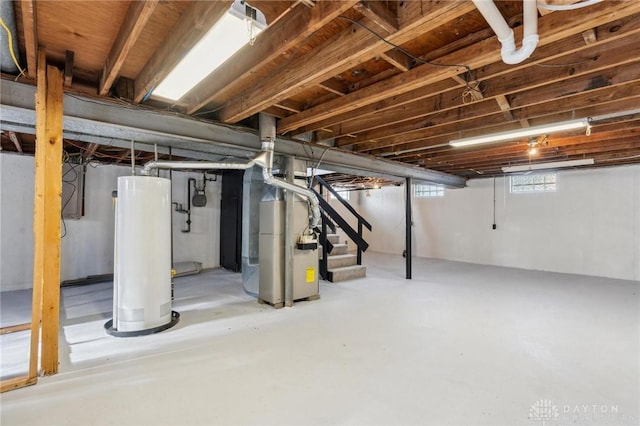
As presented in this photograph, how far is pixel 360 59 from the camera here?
192 centimetres

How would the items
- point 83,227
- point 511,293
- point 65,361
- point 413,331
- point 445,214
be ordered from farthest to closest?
point 445,214 < point 83,227 < point 511,293 < point 413,331 < point 65,361

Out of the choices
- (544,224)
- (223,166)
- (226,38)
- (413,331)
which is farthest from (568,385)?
(544,224)

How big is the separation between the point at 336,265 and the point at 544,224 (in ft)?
16.1

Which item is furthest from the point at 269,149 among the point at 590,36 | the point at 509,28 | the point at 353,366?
the point at 590,36

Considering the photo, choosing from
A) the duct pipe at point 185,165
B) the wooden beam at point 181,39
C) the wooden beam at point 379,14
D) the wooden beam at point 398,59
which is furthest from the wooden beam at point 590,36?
the duct pipe at point 185,165

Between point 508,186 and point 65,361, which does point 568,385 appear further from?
point 508,186

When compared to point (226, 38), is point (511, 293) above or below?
below

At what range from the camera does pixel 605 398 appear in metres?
1.94

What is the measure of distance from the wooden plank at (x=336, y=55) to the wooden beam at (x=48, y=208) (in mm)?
1442

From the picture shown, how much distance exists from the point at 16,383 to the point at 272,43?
2.85 m

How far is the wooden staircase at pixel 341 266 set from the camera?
527cm

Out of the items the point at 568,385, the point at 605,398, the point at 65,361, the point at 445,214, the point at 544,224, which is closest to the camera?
the point at 605,398

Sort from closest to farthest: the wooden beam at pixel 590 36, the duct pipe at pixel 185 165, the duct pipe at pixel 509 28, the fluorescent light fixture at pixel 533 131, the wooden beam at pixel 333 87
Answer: the duct pipe at pixel 509 28 → the wooden beam at pixel 590 36 → the wooden beam at pixel 333 87 → the fluorescent light fixture at pixel 533 131 → the duct pipe at pixel 185 165

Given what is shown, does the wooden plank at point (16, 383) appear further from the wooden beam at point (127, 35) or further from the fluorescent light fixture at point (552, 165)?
the fluorescent light fixture at point (552, 165)
